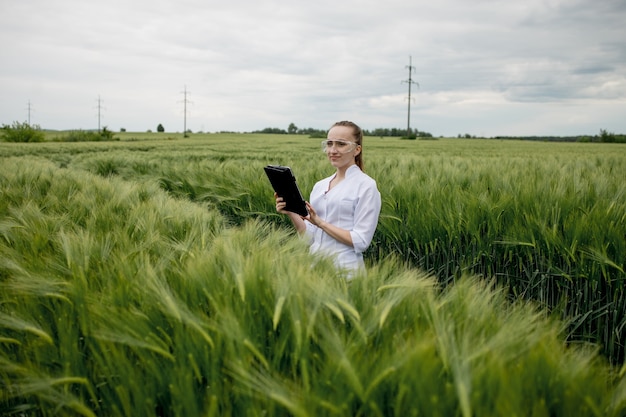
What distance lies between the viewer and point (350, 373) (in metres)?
0.75

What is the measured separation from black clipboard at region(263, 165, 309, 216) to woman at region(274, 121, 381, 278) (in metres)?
0.05

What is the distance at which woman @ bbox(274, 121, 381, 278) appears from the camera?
2535 mm

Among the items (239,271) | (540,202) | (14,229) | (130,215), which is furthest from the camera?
(540,202)

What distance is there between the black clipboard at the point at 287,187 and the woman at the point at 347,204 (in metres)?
0.05

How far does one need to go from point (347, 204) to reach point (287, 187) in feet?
1.31

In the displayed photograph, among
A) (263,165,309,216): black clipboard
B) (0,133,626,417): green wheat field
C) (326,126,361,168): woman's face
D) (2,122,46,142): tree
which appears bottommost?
(0,133,626,417): green wheat field

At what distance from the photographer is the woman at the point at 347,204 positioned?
2535 millimetres

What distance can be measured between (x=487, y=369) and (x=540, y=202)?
8.12 feet

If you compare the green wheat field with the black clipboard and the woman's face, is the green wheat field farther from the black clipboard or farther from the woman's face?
the woman's face

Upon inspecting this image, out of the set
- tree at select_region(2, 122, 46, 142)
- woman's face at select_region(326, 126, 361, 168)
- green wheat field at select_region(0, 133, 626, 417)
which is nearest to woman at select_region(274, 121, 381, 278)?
woman's face at select_region(326, 126, 361, 168)

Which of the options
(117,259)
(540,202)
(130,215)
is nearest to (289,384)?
(117,259)

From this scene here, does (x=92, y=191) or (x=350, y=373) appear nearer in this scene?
(x=350, y=373)

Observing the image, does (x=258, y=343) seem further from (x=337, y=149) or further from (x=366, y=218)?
(x=337, y=149)

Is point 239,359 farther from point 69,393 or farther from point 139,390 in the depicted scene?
point 69,393
